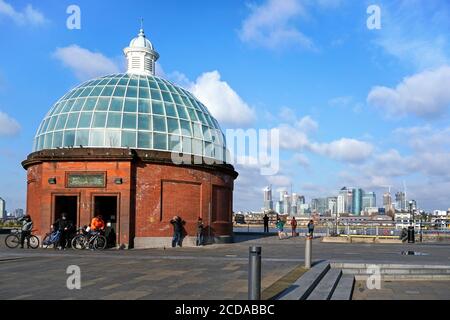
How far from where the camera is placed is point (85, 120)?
83.8 ft

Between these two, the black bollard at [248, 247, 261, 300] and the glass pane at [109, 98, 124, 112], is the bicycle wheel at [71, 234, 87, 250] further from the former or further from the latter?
the black bollard at [248, 247, 261, 300]

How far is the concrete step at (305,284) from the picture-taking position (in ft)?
31.2

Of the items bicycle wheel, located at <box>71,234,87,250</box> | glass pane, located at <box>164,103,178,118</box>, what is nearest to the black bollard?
bicycle wheel, located at <box>71,234,87,250</box>

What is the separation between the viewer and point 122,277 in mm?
12367

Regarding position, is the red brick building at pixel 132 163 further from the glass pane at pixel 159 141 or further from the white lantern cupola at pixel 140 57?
the white lantern cupola at pixel 140 57

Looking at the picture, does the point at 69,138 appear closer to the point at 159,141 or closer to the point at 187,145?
the point at 159,141

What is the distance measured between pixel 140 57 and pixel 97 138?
28.7 feet

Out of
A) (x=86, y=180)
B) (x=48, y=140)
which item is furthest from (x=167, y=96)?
(x=86, y=180)

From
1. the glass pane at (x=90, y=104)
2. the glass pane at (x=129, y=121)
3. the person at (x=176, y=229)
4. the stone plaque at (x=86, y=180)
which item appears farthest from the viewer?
the glass pane at (x=90, y=104)

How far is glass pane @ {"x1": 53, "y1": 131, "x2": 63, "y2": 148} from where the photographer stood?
25755 millimetres

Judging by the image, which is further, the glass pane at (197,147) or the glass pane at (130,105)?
the glass pane at (197,147)

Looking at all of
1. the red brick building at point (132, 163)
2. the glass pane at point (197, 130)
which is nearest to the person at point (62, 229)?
the red brick building at point (132, 163)
